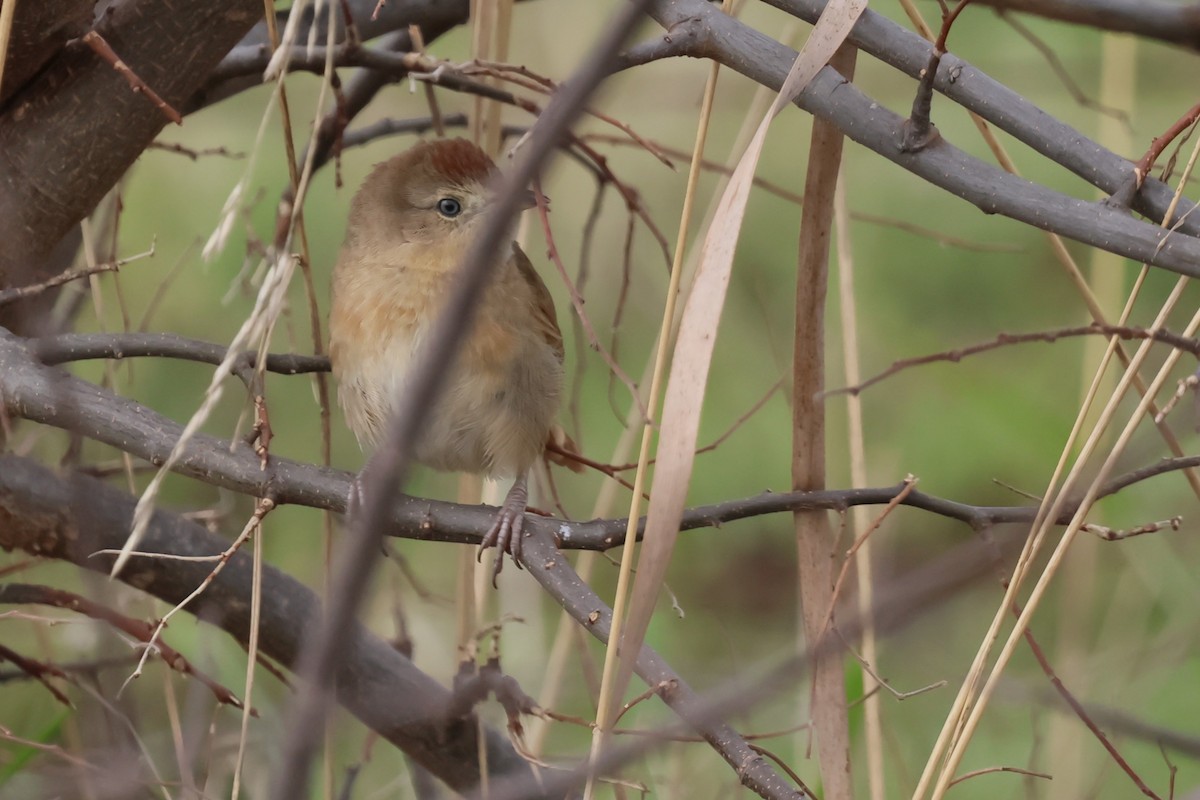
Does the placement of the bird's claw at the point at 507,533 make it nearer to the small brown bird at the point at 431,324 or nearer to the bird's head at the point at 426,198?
the small brown bird at the point at 431,324

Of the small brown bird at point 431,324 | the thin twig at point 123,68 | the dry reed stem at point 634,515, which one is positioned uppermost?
the small brown bird at point 431,324

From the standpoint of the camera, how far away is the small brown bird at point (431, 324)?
259cm

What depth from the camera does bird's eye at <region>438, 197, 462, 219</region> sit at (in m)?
2.80

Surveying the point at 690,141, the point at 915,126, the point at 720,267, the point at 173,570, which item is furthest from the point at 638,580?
the point at 690,141

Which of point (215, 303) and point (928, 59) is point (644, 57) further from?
point (215, 303)

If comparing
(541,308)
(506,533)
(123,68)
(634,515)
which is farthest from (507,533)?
(541,308)

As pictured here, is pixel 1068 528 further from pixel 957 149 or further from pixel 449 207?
pixel 449 207

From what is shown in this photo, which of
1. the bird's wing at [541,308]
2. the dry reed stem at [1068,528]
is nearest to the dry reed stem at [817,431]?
the dry reed stem at [1068,528]

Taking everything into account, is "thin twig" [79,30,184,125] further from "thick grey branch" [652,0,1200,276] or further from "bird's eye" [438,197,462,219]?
"bird's eye" [438,197,462,219]

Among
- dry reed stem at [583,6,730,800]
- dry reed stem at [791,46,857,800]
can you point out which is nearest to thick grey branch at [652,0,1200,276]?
dry reed stem at [583,6,730,800]

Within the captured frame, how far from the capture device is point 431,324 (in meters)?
2.56

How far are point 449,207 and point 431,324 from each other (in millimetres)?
374

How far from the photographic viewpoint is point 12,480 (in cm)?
212

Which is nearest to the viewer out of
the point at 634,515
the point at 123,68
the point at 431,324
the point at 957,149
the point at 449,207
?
the point at 957,149
